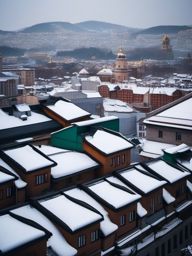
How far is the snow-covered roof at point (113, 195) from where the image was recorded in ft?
52.7

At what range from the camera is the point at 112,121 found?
918 inches

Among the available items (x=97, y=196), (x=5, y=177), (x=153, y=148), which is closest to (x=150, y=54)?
(x=153, y=148)

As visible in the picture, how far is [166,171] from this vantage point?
20.6 metres

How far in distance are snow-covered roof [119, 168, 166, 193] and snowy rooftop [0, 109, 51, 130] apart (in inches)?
299

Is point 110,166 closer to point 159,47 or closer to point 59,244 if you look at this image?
point 59,244

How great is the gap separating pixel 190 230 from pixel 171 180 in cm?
310

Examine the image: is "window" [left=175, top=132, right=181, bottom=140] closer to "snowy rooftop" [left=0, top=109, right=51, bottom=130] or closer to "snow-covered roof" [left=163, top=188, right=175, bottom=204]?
"snow-covered roof" [left=163, top=188, right=175, bottom=204]

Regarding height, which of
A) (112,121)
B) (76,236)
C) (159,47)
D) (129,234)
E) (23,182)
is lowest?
(129,234)

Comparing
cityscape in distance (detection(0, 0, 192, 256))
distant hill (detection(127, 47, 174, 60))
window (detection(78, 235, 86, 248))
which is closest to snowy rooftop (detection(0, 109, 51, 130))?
cityscape in distance (detection(0, 0, 192, 256))

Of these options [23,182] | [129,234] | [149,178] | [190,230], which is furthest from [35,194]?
[190,230]

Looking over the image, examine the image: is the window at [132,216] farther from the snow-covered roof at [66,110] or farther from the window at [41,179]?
the snow-covered roof at [66,110]

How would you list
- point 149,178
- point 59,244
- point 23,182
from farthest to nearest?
point 149,178 < point 23,182 < point 59,244

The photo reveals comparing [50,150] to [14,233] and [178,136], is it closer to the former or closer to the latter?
[14,233]

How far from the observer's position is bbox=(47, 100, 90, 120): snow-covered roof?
2467cm
